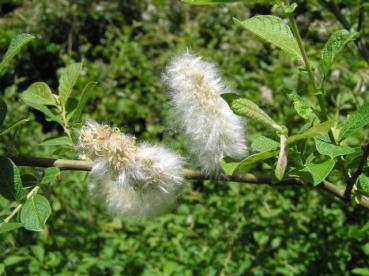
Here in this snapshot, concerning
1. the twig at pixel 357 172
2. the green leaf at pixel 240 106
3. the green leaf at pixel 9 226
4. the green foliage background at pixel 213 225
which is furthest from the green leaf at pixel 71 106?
the twig at pixel 357 172

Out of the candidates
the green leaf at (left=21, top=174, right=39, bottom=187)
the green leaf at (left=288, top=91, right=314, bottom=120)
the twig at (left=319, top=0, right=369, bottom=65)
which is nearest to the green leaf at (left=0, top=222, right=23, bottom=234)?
the green leaf at (left=21, top=174, right=39, bottom=187)

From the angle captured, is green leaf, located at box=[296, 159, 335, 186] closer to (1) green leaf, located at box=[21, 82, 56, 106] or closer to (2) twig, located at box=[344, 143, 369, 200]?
(2) twig, located at box=[344, 143, 369, 200]

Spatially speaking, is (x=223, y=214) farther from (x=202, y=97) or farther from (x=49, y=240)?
(x=202, y=97)

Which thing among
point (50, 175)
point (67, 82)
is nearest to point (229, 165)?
point (50, 175)

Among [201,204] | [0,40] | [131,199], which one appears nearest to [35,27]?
[0,40]

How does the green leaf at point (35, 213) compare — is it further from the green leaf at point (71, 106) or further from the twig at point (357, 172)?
the twig at point (357, 172)
